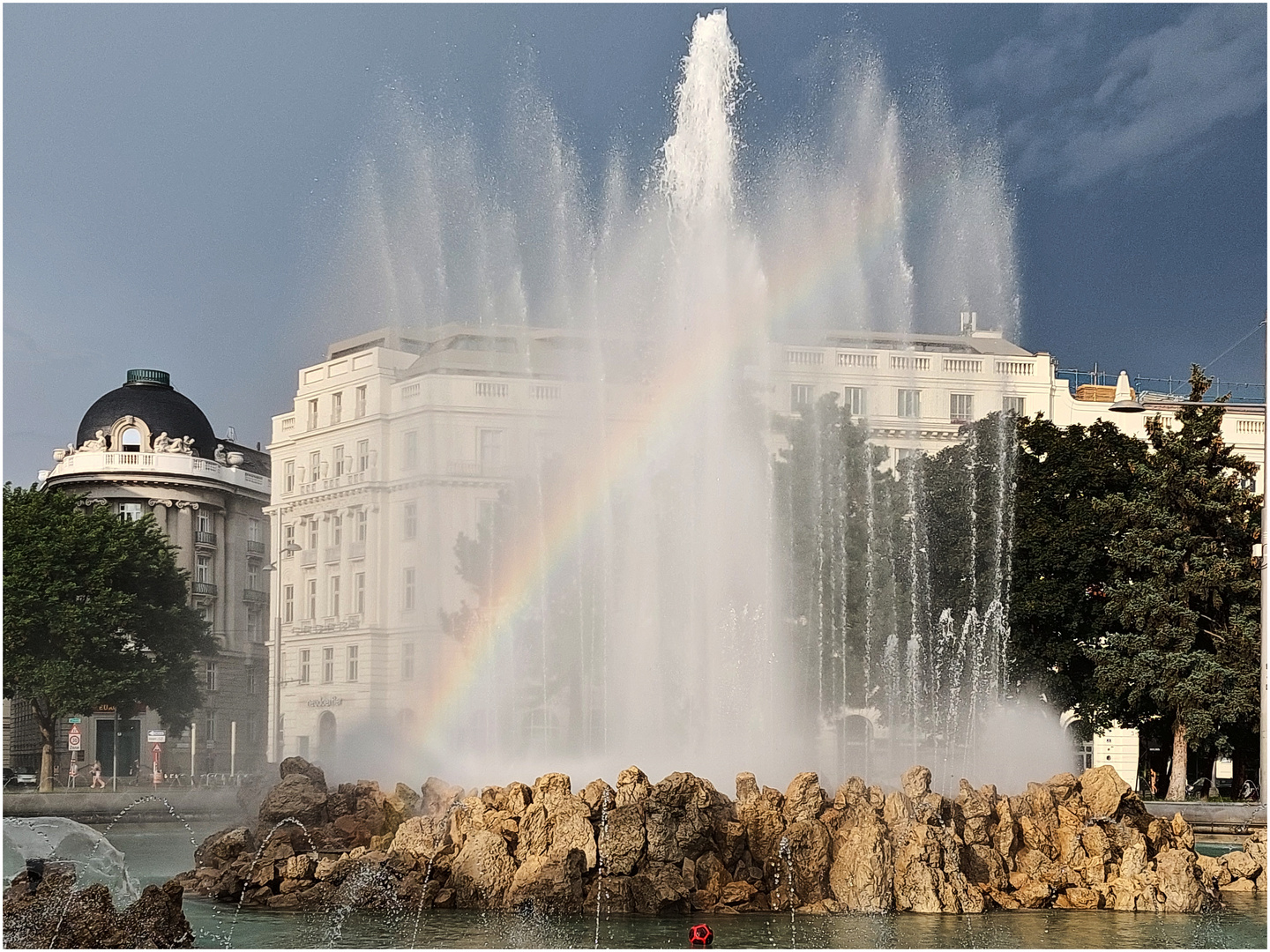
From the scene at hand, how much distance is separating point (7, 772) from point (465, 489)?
32147 mm

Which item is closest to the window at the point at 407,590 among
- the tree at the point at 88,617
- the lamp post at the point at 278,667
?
the lamp post at the point at 278,667

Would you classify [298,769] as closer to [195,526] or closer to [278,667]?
[278,667]

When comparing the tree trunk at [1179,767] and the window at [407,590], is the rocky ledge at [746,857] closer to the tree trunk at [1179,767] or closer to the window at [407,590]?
the tree trunk at [1179,767]

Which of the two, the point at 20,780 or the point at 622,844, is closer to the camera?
the point at 622,844

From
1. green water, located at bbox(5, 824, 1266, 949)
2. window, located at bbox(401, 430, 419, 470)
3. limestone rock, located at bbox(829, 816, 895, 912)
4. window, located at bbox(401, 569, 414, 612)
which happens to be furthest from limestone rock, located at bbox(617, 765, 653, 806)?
window, located at bbox(401, 569, 414, 612)

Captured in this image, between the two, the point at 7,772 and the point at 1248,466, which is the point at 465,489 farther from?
the point at 7,772

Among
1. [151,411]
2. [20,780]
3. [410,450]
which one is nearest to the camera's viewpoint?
[410,450]

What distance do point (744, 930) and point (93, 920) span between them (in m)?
7.22

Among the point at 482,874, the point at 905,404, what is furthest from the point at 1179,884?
the point at 905,404

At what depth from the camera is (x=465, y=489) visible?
4169 cm

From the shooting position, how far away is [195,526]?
258ft

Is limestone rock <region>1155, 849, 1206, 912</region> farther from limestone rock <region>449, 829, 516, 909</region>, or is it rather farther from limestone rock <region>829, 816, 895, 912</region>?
limestone rock <region>449, 829, 516, 909</region>

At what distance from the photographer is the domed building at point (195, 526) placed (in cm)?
7388

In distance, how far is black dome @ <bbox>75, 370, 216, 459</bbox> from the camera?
267ft
